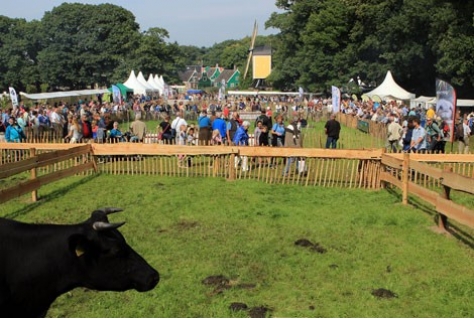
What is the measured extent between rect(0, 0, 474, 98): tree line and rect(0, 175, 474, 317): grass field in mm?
29708

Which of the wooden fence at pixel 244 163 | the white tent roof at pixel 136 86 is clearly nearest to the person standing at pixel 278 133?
the wooden fence at pixel 244 163

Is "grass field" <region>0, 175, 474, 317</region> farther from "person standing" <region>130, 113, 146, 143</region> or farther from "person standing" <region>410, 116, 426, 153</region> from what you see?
"person standing" <region>130, 113, 146, 143</region>

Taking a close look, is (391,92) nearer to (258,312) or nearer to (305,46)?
(305,46)

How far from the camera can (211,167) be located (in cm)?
1608

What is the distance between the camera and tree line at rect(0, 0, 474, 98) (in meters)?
44.6

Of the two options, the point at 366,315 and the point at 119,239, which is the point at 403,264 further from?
the point at 119,239

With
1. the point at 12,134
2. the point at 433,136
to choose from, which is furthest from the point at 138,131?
the point at 433,136

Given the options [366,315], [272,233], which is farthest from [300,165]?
[366,315]

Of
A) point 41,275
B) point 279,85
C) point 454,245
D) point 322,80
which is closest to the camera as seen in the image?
point 41,275

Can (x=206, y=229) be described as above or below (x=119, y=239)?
below

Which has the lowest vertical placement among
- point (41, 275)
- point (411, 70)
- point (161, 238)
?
point (161, 238)

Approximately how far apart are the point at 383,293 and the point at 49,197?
8.67m

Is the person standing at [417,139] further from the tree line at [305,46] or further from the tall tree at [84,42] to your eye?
the tall tree at [84,42]

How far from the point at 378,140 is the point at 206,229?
1772 cm
